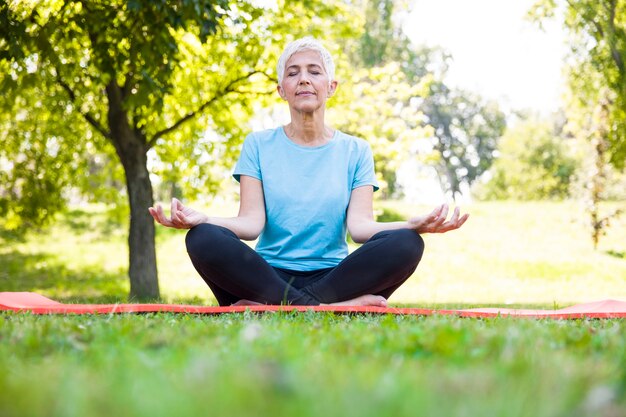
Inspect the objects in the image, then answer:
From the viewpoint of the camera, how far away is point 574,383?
152 centimetres

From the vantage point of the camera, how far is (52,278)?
13211 millimetres

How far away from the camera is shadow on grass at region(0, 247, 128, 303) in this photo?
11945mm

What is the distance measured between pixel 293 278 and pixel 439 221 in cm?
88

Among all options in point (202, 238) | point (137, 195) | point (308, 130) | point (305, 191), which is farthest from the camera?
point (137, 195)

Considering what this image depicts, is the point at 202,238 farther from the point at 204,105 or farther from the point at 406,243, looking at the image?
the point at 204,105

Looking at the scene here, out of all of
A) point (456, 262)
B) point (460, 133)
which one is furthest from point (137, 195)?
point (460, 133)

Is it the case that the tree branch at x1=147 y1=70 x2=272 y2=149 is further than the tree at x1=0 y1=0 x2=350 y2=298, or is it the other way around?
the tree branch at x1=147 y1=70 x2=272 y2=149

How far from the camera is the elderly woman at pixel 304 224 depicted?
13.2 ft

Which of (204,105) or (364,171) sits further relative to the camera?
(204,105)

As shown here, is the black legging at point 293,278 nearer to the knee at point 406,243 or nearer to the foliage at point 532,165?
the knee at point 406,243

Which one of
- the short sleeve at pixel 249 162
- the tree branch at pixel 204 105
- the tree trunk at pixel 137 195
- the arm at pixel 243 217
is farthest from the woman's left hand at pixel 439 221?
the tree trunk at pixel 137 195

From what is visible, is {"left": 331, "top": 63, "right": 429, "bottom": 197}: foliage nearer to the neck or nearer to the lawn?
the neck

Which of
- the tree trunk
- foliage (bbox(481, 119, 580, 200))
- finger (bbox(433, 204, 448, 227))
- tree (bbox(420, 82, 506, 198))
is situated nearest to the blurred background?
the tree trunk

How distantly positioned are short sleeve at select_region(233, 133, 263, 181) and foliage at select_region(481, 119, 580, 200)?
114 ft
